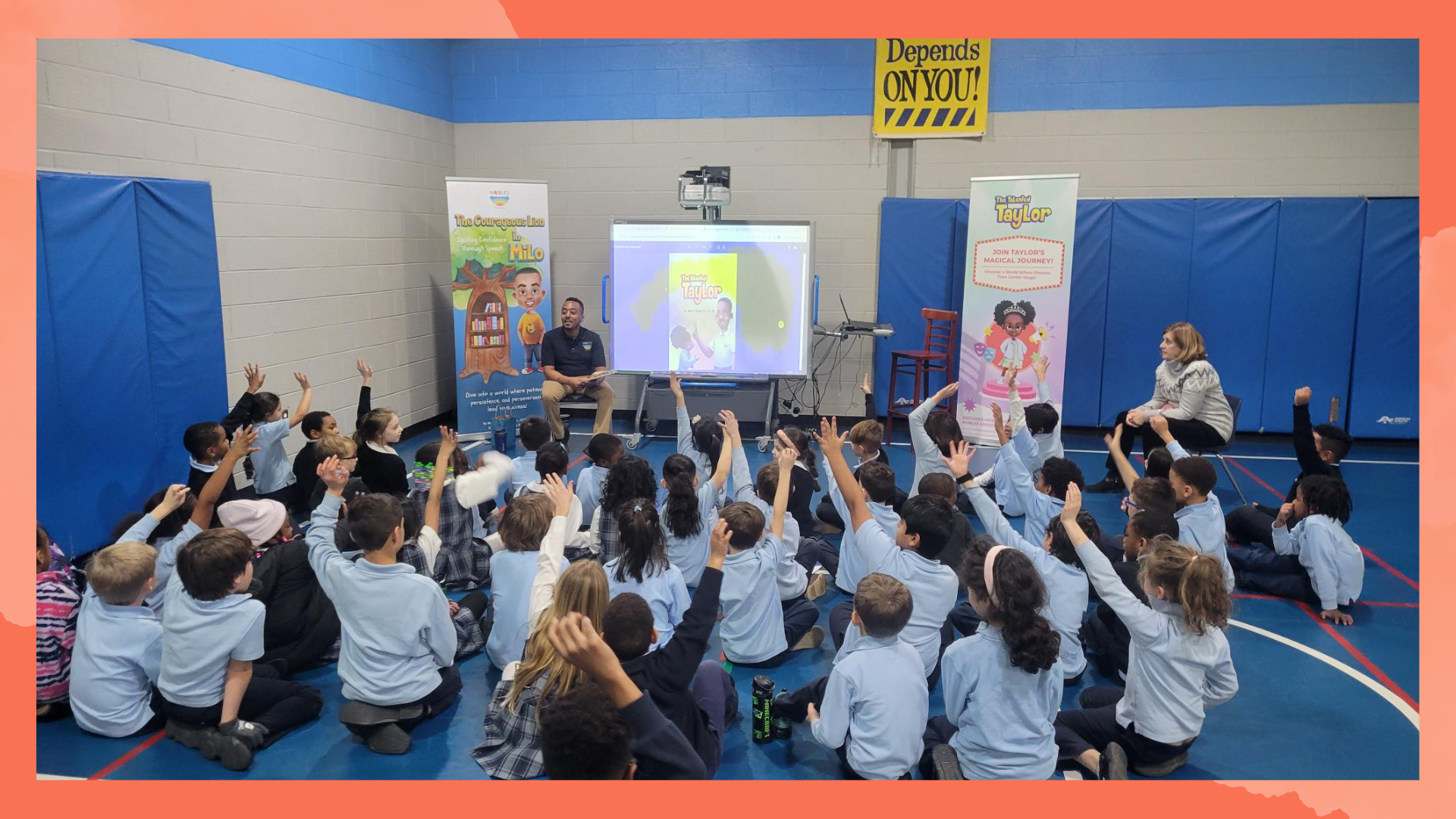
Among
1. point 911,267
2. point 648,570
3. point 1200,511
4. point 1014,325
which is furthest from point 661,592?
point 911,267

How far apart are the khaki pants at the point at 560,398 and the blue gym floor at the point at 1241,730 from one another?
3.63 metres

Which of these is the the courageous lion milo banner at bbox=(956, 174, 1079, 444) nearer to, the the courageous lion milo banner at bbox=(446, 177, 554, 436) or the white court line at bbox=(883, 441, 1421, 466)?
the white court line at bbox=(883, 441, 1421, 466)

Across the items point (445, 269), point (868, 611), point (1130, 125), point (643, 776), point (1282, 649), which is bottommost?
point (1282, 649)

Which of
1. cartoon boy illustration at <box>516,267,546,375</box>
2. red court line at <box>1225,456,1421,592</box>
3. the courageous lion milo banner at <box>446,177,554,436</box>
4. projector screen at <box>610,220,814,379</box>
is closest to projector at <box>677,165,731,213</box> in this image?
projector screen at <box>610,220,814,379</box>

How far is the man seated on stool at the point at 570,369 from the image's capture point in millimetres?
7652

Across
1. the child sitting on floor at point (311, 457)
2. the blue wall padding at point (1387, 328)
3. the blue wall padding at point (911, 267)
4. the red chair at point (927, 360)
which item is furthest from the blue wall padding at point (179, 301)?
the blue wall padding at point (1387, 328)

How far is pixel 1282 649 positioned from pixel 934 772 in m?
2.10

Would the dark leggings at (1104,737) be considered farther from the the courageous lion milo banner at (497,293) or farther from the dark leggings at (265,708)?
the the courageous lion milo banner at (497,293)

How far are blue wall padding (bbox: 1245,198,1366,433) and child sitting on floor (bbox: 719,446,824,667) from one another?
604 centimetres

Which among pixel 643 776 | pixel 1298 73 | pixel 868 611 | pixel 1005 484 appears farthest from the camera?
pixel 1298 73

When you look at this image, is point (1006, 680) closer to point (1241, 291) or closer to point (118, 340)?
point (118, 340)

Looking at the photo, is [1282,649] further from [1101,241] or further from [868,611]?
[1101,241]

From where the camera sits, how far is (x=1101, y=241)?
7.96 metres

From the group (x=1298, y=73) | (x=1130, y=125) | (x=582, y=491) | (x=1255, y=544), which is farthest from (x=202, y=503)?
(x=1298, y=73)
